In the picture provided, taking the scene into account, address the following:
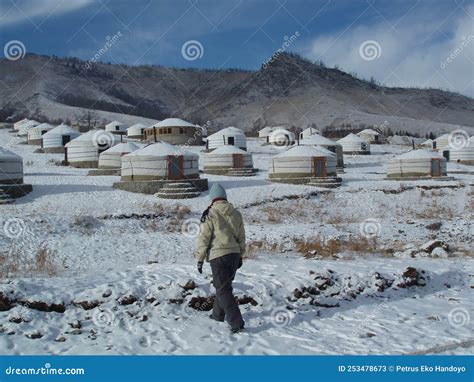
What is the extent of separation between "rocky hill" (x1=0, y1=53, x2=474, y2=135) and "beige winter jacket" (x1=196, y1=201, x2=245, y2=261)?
75351 mm

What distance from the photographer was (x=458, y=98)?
170625mm

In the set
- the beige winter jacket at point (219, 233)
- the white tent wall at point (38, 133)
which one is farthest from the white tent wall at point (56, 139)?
the beige winter jacket at point (219, 233)

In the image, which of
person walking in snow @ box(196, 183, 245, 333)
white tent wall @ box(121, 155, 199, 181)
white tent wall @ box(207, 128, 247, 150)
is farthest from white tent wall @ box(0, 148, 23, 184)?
white tent wall @ box(207, 128, 247, 150)

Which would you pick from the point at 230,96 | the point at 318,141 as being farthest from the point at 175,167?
the point at 230,96

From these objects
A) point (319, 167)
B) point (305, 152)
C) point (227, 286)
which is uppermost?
point (305, 152)

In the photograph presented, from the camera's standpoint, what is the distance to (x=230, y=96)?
481 feet

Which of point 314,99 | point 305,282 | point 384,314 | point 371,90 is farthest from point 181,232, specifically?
point 371,90

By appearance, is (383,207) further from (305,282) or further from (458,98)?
(458,98)

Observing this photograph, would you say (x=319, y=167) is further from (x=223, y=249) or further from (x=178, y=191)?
(x=223, y=249)

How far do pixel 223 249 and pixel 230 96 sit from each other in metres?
145

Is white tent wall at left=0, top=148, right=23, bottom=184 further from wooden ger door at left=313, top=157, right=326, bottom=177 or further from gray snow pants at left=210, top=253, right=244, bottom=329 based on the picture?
gray snow pants at left=210, top=253, right=244, bottom=329

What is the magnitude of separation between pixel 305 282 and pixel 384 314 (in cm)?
99

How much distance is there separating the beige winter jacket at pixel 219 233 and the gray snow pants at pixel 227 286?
7 centimetres

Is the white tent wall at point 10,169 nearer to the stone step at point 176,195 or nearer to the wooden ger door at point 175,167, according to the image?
the stone step at point 176,195
